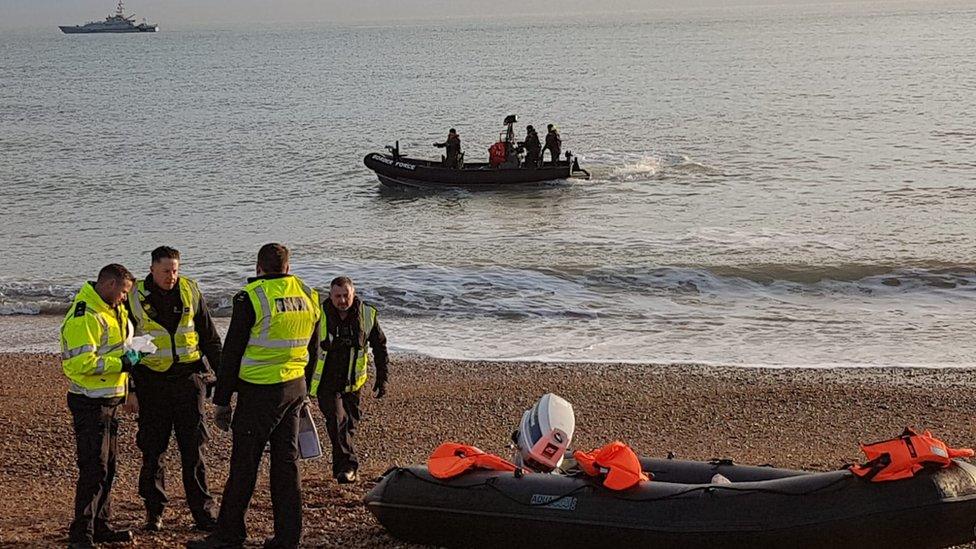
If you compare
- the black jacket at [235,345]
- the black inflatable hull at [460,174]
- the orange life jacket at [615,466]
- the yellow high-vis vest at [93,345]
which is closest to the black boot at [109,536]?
the yellow high-vis vest at [93,345]

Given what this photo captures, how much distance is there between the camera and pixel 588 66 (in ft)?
271

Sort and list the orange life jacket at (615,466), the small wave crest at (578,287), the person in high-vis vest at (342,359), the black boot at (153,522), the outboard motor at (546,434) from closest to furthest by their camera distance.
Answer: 1. the orange life jacket at (615,466)
2. the outboard motor at (546,434)
3. the black boot at (153,522)
4. the person in high-vis vest at (342,359)
5. the small wave crest at (578,287)

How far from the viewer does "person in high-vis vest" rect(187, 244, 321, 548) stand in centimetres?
563

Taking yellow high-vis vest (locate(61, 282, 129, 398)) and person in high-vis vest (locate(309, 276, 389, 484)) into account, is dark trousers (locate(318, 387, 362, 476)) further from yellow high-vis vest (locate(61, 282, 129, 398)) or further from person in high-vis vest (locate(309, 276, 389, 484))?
yellow high-vis vest (locate(61, 282, 129, 398))

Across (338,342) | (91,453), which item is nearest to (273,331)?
(91,453)

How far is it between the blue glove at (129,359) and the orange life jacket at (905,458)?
11.6 feet

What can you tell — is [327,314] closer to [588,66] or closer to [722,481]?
[722,481]

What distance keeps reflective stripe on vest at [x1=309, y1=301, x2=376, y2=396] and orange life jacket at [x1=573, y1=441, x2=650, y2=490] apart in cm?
186

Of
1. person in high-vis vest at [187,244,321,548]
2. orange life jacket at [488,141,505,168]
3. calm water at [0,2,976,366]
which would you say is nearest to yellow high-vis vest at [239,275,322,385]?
person in high-vis vest at [187,244,321,548]

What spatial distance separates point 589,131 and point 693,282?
24.2 metres

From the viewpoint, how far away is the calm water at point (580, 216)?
1367 centimetres

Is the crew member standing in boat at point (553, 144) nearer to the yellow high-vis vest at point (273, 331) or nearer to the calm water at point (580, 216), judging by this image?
the calm water at point (580, 216)

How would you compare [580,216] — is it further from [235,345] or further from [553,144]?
[235,345]

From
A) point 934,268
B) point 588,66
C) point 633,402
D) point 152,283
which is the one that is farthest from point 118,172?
point 588,66
